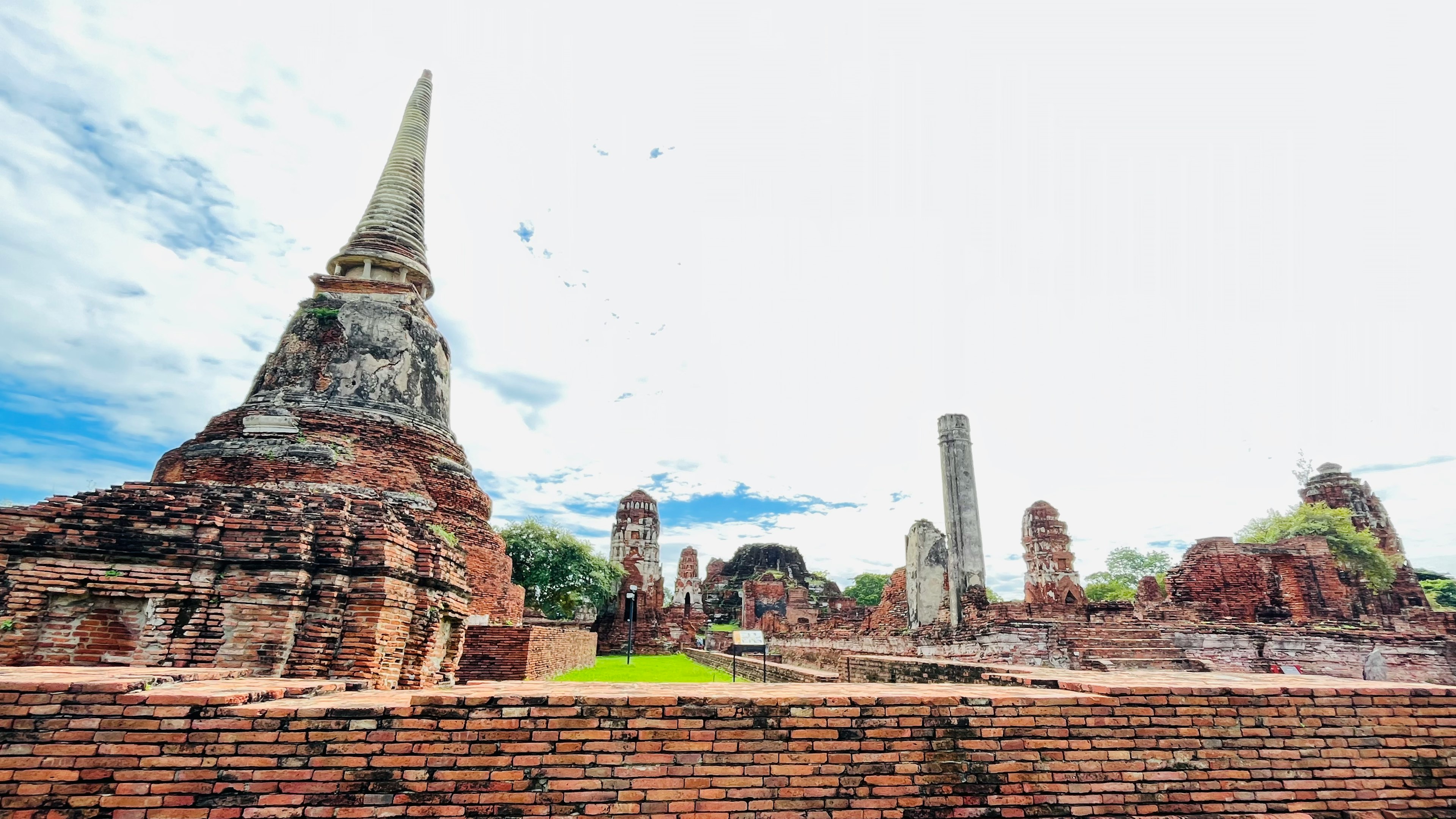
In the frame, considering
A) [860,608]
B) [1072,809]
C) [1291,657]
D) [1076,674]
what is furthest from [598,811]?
[860,608]

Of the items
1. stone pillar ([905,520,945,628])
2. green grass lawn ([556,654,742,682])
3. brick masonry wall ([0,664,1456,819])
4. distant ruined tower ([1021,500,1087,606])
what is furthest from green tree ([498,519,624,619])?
brick masonry wall ([0,664,1456,819])

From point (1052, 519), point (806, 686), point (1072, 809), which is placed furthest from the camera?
point (1052, 519)

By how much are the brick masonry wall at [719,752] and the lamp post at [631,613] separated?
53.1 feet

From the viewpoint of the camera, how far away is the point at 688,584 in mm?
35312

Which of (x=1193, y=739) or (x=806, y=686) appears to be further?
(x=806, y=686)

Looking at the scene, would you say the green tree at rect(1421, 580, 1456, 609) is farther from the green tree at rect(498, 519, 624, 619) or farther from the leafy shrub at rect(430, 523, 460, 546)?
the leafy shrub at rect(430, 523, 460, 546)

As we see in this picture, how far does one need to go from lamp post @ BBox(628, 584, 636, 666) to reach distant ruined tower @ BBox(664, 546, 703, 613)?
7.94 m

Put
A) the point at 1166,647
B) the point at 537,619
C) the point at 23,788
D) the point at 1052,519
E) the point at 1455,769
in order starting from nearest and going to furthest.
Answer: the point at 23,788 → the point at 1455,769 → the point at 1166,647 → the point at 1052,519 → the point at 537,619

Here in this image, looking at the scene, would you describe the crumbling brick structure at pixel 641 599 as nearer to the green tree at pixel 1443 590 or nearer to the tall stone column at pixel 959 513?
the tall stone column at pixel 959 513

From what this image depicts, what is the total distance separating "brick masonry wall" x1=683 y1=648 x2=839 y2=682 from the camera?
8727 millimetres

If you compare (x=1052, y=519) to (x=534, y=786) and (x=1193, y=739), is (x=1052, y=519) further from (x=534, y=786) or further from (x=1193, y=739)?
(x=534, y=786)

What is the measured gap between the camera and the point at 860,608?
30.5m

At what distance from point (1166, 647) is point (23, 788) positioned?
1282 centimetres

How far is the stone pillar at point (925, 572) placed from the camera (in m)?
17.9
